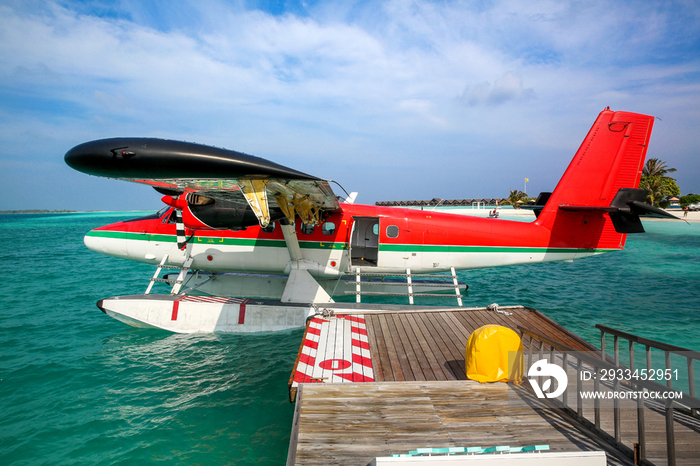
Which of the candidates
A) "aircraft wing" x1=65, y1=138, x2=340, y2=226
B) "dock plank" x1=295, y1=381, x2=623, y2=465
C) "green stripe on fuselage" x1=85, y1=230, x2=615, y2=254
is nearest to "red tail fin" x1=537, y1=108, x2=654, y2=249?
"green stripe on fuselage" x1=85, y1=230, x2=615, y2=254

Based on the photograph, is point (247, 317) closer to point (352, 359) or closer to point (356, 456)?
point (352, 359)

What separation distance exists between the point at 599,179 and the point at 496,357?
7313 mm

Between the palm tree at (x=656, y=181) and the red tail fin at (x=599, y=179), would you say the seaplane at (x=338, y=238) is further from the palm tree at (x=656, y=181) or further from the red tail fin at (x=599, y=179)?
the palm tree at (x=656, y=181)

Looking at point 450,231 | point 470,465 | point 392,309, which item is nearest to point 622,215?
point 450,231

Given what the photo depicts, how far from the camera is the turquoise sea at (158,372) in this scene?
15.2ft

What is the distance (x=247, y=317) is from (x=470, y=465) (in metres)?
6.89

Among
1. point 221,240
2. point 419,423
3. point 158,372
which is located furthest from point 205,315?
point 419,423

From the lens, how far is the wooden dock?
123 inches

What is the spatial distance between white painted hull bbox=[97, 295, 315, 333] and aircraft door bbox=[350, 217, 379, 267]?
2.04 metres

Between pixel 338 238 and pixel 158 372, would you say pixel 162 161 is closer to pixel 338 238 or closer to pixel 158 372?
pixel 158 372

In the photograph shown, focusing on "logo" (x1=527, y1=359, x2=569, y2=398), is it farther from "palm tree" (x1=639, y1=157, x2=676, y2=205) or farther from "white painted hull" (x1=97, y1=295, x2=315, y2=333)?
"palm tree" (x1=639, y1=157, x2=676, y2=205)

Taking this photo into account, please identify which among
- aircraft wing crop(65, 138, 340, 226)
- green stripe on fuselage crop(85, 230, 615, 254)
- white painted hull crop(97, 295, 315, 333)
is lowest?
white painted hull crop(97, 295, 315, 333)

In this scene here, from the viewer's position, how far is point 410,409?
3.74 metres

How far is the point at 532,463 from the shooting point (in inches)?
95.7
